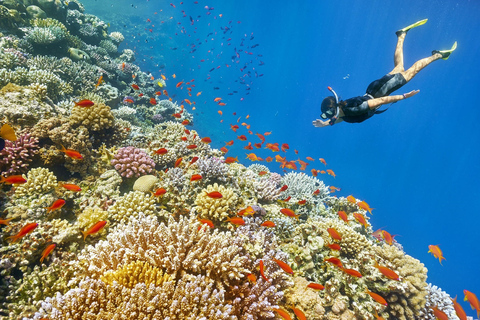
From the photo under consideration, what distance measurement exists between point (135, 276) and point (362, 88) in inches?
5630

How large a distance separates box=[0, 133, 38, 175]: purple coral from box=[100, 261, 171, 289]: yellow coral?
4163 millimetres

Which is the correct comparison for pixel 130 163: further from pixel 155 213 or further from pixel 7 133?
pixel 7 133

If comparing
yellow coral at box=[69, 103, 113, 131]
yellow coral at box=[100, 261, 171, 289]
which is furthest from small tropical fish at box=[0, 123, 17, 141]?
yellow coral at box=[69, 103, 113, 131]

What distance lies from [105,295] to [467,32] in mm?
77358

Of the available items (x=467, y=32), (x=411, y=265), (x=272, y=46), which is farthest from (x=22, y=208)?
(x=272, y=46)

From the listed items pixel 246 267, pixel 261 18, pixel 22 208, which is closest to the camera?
pixel 246 267

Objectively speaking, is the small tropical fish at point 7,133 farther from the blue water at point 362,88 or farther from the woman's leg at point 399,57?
the blue water at point 362,88

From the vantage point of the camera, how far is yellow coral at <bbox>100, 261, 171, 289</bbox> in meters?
2.73

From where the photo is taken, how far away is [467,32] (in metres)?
47.6

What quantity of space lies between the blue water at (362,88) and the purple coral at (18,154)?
2777 cm

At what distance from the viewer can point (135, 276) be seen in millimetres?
2803

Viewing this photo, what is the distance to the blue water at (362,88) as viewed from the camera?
168 ft

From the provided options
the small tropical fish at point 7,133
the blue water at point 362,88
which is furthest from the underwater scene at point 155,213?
the blue water at point 362,88

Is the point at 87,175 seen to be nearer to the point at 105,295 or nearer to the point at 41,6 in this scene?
the point at 105,295
